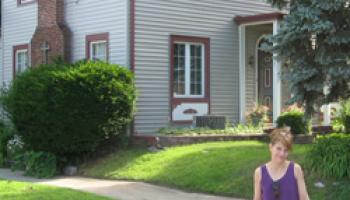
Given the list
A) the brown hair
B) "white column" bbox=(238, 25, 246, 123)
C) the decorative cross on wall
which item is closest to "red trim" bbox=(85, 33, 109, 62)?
the decorative cross on wall

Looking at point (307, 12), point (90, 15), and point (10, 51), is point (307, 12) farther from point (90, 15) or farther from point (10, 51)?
point (10, 51)

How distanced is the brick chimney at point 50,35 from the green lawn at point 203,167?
5350mm

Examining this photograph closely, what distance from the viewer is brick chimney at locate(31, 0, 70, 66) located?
19.9 meters

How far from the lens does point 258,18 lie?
1950 cm

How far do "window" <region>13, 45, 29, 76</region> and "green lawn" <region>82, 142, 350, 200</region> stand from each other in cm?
798

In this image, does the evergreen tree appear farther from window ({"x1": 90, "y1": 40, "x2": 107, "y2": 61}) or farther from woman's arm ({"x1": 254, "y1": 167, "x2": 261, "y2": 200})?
window ({"x1": 90, "y1": 40, "x2": 107, "y2": 61})

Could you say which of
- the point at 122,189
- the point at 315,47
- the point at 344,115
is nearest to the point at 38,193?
the point at 122,189

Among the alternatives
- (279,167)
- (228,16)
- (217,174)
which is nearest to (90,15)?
(228,16)

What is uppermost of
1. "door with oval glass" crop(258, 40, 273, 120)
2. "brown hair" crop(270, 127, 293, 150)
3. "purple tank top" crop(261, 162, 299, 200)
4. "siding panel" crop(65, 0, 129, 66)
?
"siding panel" crop(65, 0, 129, 66)

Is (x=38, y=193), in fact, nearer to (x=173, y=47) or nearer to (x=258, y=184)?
(x=258, y=184)

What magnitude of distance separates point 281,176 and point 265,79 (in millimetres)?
16137

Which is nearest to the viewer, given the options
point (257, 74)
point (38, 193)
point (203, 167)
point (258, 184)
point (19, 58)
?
point (258, 184)

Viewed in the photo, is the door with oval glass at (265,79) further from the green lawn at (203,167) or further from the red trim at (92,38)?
the red trim at (92,38)

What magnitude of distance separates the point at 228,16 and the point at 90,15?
170 inches
